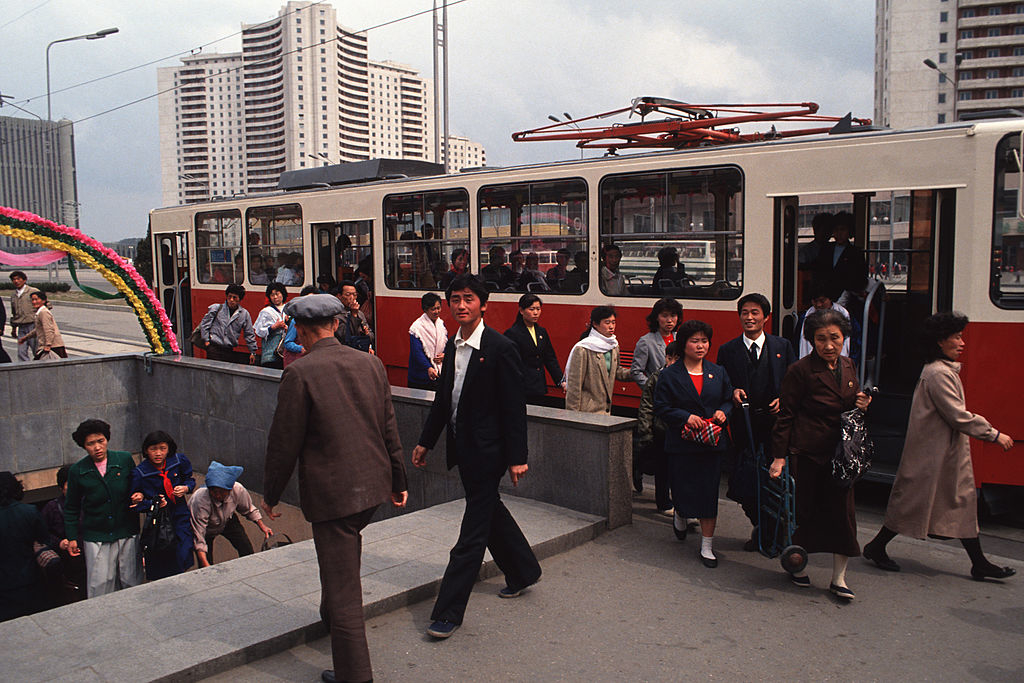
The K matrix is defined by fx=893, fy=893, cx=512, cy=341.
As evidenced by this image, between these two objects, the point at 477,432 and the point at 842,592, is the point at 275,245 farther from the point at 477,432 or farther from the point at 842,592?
the point at 842,592

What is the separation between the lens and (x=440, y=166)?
13453 millimetres

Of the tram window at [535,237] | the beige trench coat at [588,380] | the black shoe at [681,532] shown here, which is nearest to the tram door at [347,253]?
the tram window at [535,237]

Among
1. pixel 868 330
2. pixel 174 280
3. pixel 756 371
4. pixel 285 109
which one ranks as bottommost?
pixel 756 371

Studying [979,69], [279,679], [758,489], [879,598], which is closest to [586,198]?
[758,489]

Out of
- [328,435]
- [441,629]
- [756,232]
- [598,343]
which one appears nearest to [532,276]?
→ [756,232]

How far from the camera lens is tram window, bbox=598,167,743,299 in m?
8.52

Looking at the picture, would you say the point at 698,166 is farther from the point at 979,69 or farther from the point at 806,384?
the point at 979,69

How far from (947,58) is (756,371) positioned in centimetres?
11168

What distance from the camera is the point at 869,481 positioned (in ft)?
25.7

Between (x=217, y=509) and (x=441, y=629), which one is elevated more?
(x=441, y=629)

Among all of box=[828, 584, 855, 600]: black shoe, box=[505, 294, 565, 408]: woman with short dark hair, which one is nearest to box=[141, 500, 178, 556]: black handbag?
box=[505, 294, 565, 408]: woman with short dark hair

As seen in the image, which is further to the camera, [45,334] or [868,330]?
[45,334]

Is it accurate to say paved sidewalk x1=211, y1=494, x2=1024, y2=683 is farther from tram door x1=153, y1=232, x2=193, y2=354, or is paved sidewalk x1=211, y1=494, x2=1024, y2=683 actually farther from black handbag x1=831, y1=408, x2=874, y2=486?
tram door x1=153, y1=232, x2=193, y2=354

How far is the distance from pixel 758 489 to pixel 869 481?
9.08 ft
